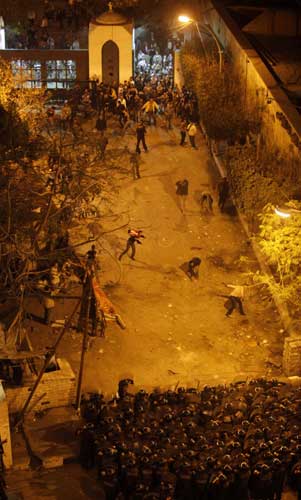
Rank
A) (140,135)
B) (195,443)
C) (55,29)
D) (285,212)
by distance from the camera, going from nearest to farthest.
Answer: (195,443)
(285,212)
(140,135)
(55,29)

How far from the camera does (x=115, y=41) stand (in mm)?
36875

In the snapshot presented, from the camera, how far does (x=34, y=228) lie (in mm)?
20672

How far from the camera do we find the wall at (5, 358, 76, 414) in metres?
17.6

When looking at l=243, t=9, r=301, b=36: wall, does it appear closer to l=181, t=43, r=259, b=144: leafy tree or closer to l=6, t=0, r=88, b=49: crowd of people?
l=181, t=43, r=259, b=144: leafy tree

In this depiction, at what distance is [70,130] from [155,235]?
22.7 feet

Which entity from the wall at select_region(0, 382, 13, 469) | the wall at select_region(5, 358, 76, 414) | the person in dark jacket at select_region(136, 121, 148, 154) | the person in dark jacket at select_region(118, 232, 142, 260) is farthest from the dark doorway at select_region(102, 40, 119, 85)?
the wall at select_region(0, 382, 13, 469)

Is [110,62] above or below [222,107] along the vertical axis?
above

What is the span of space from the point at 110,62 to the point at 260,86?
31.4 feet

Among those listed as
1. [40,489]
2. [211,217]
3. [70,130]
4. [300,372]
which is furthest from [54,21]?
[40,489]

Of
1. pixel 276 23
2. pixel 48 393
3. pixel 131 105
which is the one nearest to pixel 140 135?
pixel 131 105

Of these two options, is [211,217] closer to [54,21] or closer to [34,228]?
[34,228]

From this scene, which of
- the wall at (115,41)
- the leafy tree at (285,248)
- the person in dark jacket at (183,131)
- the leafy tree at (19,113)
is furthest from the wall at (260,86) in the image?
the leafy tree at (19,113)

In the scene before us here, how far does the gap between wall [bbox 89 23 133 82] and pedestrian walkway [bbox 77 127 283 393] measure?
7.71 metres

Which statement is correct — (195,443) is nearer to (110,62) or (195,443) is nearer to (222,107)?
(222,107)
